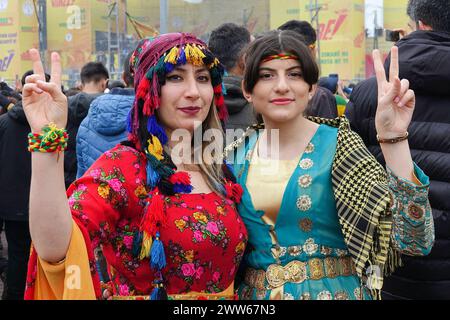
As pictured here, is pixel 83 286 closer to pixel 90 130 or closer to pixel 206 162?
pixel 206 162

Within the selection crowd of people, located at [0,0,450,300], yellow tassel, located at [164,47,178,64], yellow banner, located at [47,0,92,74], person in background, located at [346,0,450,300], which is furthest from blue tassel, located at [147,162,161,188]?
yellow banner, located at [47,0,92,74]

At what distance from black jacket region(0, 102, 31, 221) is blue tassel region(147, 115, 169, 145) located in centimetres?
273

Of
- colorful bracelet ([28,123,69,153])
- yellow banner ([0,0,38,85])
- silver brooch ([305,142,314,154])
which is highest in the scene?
yellow banner ([0,0,38,85])

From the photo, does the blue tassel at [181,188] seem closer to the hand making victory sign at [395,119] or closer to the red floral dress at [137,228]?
the red floral dress at [137,228]

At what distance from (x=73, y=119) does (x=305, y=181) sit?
2.69 meters

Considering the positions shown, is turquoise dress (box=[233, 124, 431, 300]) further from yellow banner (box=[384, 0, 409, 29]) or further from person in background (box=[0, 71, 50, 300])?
yellow banner (box=[384, 0, 409, 29])

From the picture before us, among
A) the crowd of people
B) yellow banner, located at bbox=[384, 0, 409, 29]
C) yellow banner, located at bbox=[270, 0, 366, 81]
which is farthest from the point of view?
yellow banner, located at bbox=[270, 0, 366, 81]

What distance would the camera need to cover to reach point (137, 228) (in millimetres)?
1924

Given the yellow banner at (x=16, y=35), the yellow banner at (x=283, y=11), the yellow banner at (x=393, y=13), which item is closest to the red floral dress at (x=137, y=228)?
the yellow banner at (x=16, y=35)

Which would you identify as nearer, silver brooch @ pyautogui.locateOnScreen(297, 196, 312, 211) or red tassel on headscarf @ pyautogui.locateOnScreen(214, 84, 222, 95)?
silver brooch @ pyautogui.locateOnScreen(297, 196, 312, 211)

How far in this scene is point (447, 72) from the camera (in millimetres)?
2529

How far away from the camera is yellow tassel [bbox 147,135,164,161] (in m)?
2.02

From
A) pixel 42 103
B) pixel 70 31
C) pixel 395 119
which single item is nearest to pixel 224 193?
pixel 395 119

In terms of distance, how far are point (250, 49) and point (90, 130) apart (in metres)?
1.67
